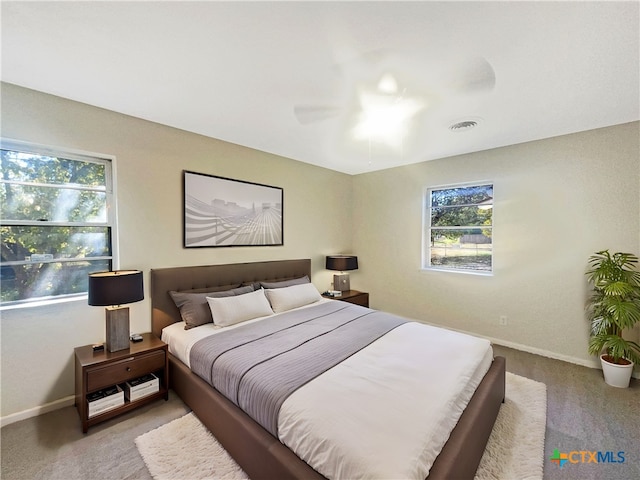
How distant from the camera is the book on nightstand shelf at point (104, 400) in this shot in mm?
1946

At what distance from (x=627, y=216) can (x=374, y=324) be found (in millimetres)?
2760

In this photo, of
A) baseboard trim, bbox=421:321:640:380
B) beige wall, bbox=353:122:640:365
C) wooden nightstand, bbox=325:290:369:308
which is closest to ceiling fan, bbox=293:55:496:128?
beige wall, bbox=353:122:640:365

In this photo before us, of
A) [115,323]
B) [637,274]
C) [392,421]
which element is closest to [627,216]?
[637,274]

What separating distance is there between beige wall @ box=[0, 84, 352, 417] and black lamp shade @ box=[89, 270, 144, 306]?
0.47 m

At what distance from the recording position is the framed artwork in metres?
2.95

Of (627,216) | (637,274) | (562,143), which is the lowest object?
(637,274)

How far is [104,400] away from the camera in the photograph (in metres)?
2.00

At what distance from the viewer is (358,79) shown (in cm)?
193

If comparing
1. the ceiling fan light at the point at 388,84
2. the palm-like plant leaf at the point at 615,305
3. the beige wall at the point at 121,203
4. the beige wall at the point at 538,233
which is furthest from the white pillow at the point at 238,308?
A: the palm-like plant leaf at the point at 615,305

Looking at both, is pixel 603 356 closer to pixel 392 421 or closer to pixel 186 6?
pixel 392 421

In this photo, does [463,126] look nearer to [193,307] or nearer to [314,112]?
[314,112]

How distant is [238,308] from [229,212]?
3.97 ft

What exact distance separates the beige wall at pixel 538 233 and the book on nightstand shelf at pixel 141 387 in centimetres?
350

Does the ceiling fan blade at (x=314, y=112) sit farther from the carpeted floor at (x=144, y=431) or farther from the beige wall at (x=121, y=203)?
the carpeted floor at (x=144, y=431)
